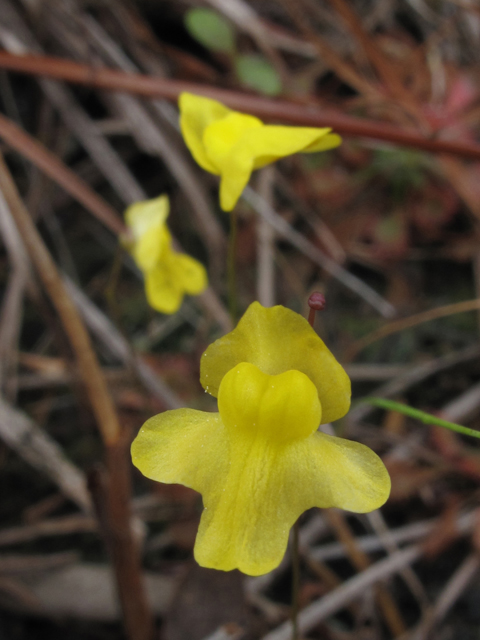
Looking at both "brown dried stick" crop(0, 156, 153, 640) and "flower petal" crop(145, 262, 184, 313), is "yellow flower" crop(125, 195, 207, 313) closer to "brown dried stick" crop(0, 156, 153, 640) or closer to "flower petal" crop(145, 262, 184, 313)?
"flower petal" crop(145, 262, 184, 313)

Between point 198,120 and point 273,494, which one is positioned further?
point 198,120

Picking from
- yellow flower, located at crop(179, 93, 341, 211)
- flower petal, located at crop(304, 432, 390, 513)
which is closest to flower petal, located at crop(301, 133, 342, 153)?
yellow flower, located at crop(179, 93, 341, 211)

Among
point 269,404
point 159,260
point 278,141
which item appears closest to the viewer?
point 269,404

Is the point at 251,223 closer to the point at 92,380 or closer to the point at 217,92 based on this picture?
the point at 217,92

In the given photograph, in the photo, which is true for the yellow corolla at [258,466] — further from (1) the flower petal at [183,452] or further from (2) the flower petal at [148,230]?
(2) the flower petal at [148,230]

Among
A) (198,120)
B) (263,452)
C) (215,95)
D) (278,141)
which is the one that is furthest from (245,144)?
(215,95)

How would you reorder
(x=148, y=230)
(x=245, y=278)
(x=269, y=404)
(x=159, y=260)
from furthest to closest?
(x=245, y=278)
(x=159, y=260)
(x=148, y=230)
(x=269, y=404)

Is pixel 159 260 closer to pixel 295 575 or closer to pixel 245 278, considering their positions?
pixel 245 278
